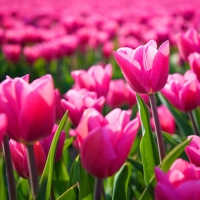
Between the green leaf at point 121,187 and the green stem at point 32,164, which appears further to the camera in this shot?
the green leaf at point 121,187

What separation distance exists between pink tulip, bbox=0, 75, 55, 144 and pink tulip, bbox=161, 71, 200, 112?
508 millimetres

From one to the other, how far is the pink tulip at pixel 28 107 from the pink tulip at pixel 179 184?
0.72 ft

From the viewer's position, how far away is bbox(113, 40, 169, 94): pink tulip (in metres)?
0.86

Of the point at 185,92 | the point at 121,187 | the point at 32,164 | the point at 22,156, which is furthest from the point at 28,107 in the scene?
the point at 185,92

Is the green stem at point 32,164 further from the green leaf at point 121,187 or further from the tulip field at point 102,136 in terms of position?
the green leaf at point 121,187

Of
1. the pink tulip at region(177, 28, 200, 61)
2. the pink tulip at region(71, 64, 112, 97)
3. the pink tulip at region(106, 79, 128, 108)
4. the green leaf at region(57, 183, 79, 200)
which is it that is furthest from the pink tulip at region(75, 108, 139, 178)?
the pink tulip at region(106, 79, 128, 108)

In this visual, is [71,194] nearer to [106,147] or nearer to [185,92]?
[106,147]

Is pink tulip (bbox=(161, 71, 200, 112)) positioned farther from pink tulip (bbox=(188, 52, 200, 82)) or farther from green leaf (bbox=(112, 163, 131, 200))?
green leaf (bbox=(112, 163, 131, 200))

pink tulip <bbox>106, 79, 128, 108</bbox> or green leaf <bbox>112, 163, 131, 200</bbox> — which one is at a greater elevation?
pink tulip <bbox>106, 79, 128, 108</bbox>

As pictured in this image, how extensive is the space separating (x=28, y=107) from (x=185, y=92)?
1.79 ft

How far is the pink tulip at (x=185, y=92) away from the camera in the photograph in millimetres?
1090

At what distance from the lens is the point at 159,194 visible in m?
0.60

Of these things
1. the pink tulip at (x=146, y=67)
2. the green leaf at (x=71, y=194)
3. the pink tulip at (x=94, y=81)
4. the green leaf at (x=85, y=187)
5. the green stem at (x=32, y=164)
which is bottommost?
the green leaf at (x=85, y=187)

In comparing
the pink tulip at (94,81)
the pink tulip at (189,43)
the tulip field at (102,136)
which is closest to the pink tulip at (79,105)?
the tulip field at (102,136)
